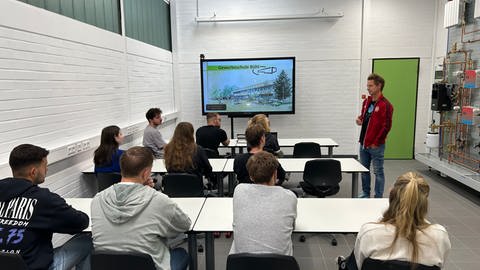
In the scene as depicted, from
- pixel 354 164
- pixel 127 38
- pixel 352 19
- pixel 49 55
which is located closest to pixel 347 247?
pixel 354 164

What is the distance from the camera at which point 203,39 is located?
24.0 feet

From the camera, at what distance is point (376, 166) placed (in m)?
4.27

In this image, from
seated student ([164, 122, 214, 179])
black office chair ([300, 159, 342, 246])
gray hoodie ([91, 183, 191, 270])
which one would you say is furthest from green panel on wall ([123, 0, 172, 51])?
gray hoodie ([91, 183, 191, 270])

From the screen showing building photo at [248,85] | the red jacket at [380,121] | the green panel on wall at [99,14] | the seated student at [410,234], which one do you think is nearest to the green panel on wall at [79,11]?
the green panel on wall at [99,14]

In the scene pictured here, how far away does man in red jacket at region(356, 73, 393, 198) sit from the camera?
409 cm

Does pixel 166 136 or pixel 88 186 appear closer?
pixel 88 186

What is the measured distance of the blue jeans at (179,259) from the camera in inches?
84.6

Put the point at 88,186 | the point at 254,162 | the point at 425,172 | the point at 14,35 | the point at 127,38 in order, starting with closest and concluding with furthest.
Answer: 1. the point at 254,162
2. the point at 14,35
3. the point at 88,186
4. the point at 127,38
5. the point at 425,172

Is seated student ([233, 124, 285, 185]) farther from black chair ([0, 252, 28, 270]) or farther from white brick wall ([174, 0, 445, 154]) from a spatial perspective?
white brick wall ([174, 0, 445, 154])

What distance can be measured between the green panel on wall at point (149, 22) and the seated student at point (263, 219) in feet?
13.2

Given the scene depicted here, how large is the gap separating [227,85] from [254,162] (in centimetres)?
516

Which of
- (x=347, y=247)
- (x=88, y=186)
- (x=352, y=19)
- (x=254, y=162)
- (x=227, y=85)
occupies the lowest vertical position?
(x=347, y=247)

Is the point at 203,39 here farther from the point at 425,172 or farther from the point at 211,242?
the point at 211,242

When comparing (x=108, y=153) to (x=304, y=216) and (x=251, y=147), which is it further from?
(x=304, y=216)
